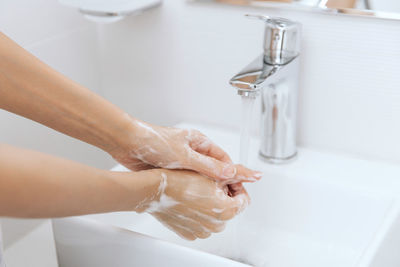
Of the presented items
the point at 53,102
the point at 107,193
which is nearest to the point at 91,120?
the point at 53,102

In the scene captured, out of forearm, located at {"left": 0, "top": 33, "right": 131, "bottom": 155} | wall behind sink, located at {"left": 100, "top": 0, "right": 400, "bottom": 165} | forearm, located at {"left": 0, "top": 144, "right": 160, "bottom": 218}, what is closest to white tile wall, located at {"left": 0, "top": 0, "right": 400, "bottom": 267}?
wall behind sink, located at {"left": 100, "top": 0, "right": 400, "bottom": 165}

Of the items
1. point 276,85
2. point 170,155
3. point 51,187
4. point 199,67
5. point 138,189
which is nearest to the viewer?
point 51,187

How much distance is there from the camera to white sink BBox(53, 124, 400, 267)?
0.80m

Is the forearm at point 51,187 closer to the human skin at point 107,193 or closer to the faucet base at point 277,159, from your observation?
the human skin at point 107,193

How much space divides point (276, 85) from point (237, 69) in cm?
12

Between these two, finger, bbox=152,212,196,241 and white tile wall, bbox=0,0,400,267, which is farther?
white tile wall, bbox=0,0,400,267

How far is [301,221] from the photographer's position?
3.08ft

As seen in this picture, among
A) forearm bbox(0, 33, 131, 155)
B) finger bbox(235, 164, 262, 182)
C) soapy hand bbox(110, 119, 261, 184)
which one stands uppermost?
forearm bbox(0, 33, 131, 155)

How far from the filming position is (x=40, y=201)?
52cm

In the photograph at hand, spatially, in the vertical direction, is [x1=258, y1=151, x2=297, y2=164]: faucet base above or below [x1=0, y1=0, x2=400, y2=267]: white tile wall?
below

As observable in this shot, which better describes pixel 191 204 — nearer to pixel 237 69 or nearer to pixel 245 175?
pixel 245 175

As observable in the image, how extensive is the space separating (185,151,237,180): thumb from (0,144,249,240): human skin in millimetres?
10

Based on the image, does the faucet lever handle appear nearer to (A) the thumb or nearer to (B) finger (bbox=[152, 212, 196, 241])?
(A) the thumb

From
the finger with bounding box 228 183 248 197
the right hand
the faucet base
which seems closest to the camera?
the right hand
